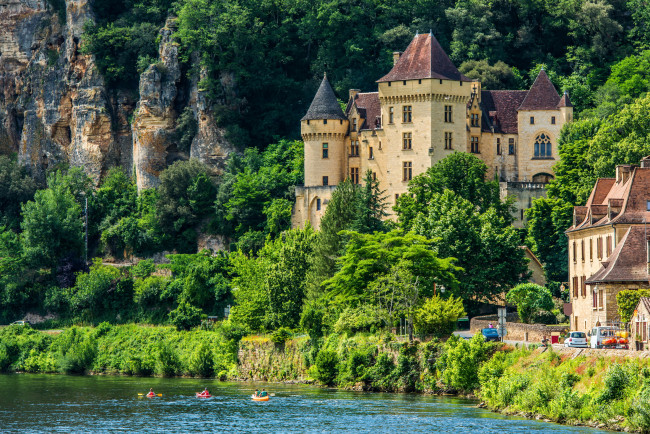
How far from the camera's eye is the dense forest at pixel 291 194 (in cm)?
8912

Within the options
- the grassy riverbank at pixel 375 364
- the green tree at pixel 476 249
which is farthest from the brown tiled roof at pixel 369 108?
the grassy riverbank at pixel 375 364

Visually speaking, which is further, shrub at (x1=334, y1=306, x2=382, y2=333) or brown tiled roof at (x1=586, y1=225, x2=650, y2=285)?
shrub at (x1=334, y1=306, x2=382, y2=333)

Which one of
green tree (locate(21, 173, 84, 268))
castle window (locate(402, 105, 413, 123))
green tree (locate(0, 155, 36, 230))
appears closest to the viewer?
castle window (locate(402, 105, 413, 123))

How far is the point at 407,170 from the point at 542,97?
1312cm

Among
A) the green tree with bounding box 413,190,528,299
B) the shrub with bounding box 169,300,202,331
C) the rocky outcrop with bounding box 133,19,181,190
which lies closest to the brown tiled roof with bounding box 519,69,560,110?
the green tree with bounding box 413,190,528,299

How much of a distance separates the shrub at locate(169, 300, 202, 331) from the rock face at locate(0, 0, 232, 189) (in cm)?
2212

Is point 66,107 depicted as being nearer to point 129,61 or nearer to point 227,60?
point 129,61

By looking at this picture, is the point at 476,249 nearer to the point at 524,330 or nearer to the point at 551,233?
the point at 551,233

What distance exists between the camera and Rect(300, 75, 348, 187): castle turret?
113m

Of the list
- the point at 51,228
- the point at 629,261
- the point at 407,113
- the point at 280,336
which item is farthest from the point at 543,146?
the point at 51,228

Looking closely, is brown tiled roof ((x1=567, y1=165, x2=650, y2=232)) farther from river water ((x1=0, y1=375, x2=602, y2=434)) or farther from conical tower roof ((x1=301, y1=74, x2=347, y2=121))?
conical tower roof ((x1=301, y1=74, x2=347, y2=121))

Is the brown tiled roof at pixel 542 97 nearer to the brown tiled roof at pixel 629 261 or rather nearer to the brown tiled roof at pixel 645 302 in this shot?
the brown tiled roof at pixel 629 261

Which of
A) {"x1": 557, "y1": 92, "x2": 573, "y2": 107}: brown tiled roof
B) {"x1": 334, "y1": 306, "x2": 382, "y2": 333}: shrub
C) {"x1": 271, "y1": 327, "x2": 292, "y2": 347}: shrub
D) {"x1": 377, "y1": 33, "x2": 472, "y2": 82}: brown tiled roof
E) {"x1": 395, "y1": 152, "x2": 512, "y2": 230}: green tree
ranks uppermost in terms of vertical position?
{"x1": 377, "y1": 33, "x2": 472, "y2": 82}: brown tiled roof

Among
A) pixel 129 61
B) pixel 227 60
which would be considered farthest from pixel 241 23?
pixel 129 61
